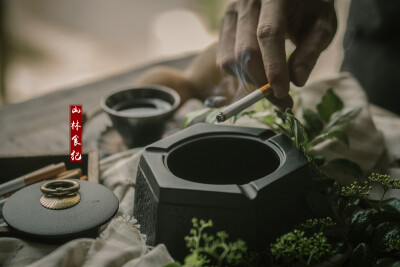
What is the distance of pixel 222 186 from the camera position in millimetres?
808

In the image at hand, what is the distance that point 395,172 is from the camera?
120cm

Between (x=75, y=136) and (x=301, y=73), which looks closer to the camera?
(x=301, y=73)

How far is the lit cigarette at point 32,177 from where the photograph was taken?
3.56 feet

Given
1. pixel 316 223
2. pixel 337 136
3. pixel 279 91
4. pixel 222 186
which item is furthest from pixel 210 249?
pixel 337 136

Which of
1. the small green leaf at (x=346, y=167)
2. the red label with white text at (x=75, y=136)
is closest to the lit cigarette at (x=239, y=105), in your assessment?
the small green leaf at (x=346, y=167)

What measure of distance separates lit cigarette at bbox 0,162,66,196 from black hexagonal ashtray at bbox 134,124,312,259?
28 cm

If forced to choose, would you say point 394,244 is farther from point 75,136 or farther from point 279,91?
point 75,136

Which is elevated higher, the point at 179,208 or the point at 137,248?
the point at 179,208

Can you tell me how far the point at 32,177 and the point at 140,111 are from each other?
1.51ft

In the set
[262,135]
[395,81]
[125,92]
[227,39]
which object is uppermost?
[227,39]

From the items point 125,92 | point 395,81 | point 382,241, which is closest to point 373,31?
point 395,81

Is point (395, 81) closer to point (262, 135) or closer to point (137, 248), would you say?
point (262, 135)

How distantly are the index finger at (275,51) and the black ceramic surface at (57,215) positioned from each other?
477 millimetres

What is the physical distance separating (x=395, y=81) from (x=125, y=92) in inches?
52.1
